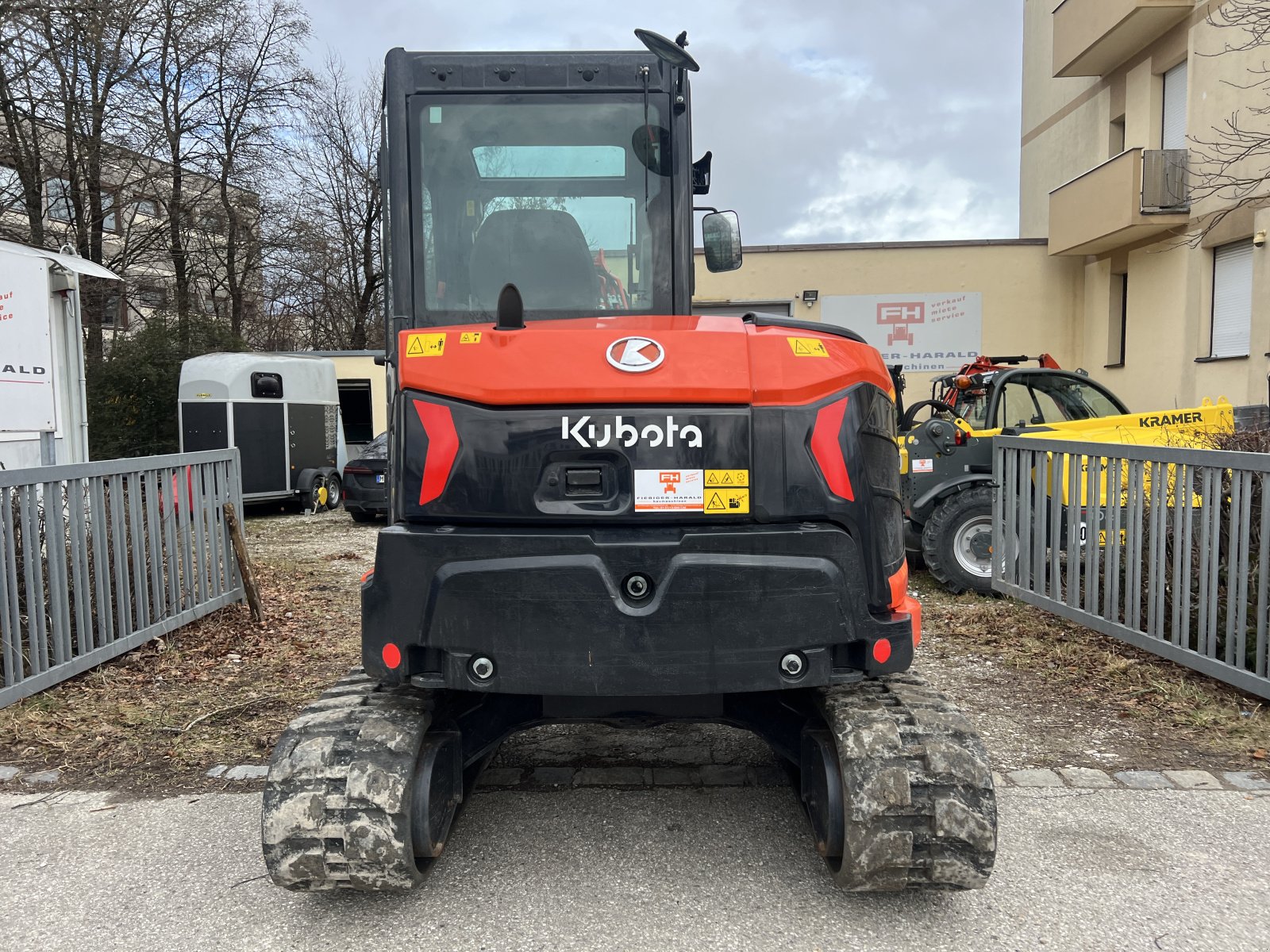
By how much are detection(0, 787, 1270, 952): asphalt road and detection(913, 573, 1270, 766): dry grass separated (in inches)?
31.1

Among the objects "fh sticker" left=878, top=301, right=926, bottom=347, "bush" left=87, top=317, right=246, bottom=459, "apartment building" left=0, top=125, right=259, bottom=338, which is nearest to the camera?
"apartment building" left=0, top=125, right=259, bottom=338

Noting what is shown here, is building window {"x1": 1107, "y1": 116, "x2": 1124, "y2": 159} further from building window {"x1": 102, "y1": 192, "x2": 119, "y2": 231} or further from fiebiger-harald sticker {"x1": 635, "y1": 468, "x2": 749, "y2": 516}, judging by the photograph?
building window {"x1": 102, "y1": 192, "x2": 119, "y2": 231}

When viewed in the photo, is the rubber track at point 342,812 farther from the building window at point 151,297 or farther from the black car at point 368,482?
the building window at point 151,297

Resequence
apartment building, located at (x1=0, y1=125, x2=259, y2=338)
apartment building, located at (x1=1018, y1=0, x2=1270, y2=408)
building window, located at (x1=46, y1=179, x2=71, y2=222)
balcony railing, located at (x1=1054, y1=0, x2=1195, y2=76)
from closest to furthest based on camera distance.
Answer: apartment building, located at (x1=1018, y1=0, x2=1270, y2=408)
balcony railing, located at (x1=1054, y1=0, x2=1195, y2=76)
apartment building, located at (x1=0, y1=125, x2=259, y2=338)
building window, located at (x1=46, y1=179, x2=71, y2=222)

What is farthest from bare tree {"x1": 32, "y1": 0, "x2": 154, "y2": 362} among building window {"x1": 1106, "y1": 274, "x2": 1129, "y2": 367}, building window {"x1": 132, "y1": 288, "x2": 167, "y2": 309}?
building window {"x1": 1106, "y1": 274, "x2": 1129, "y2": 367}

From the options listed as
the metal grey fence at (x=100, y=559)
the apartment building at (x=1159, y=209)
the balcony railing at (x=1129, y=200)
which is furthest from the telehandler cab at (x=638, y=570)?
the balcony railing at (x=1129, y=200)

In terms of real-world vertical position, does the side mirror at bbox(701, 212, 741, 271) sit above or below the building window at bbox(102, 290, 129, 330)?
below

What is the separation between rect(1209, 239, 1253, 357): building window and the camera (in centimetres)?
1412

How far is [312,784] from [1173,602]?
4386 millimetres

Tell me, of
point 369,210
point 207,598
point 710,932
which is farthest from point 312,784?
point 369,210

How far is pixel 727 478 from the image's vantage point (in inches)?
107

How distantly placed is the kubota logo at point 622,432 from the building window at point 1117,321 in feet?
56.6

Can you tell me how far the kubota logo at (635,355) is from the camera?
272 cm

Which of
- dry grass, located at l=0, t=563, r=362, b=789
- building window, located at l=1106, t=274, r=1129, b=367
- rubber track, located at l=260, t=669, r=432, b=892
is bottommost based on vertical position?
dry grass, located at l=0, t=563, r=362, b=789
